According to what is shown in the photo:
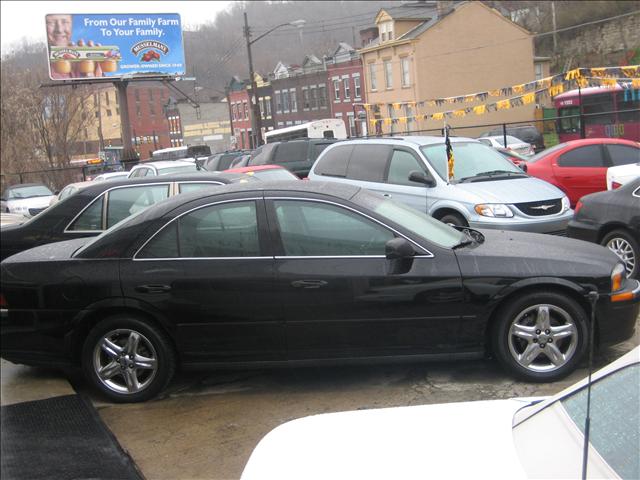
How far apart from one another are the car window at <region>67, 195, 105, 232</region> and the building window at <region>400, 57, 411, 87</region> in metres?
41.6

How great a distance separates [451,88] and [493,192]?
40.2m

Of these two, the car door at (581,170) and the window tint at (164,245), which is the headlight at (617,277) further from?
the car door at (581,170)

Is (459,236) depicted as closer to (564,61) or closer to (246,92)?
(564,61)

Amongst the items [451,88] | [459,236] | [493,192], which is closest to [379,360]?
[459,236]

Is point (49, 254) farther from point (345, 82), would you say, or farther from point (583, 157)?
point (345, 82)

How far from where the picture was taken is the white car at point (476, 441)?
207cm

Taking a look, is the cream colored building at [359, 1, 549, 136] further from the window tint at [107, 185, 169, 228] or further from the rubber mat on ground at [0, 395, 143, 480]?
the rubber mat on ground at [0, 395, 143, 480]

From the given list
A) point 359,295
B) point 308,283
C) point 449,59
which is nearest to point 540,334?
point 359,295

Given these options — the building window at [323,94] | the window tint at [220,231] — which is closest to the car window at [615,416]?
the window tint at [220,231]

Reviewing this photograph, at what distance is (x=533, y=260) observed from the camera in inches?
195

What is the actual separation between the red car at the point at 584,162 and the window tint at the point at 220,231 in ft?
29.2

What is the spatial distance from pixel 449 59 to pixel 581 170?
37.0 metres

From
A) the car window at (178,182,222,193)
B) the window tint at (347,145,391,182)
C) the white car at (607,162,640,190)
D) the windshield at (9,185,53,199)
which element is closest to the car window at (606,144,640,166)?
the white car at (607,162,640,190)

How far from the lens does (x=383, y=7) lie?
48500 millimetres
